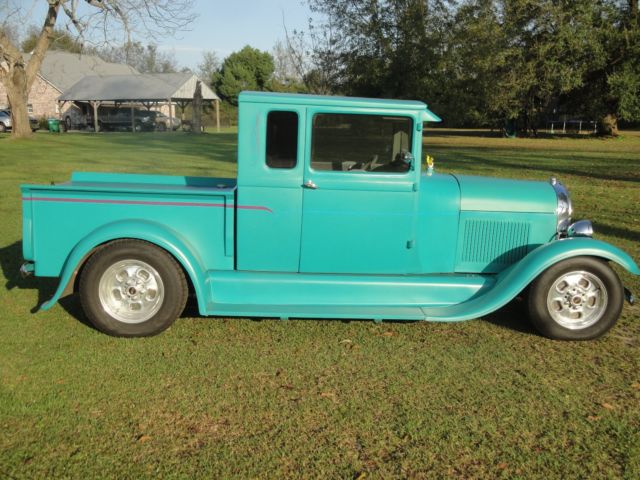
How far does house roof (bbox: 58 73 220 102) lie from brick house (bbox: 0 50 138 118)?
5.91 ft

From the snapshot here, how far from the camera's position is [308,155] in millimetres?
4680

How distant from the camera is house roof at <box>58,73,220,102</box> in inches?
1777

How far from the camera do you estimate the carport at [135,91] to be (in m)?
44.9

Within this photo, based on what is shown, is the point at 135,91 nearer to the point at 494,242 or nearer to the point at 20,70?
the point at 20,70

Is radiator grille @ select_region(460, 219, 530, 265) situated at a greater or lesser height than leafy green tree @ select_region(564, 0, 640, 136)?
lesser

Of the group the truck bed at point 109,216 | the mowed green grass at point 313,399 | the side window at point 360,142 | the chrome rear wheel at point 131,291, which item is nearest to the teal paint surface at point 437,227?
the side window at point 360,142

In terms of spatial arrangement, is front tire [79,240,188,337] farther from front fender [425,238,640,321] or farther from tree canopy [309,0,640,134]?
tree canopy [309,0,640,134]

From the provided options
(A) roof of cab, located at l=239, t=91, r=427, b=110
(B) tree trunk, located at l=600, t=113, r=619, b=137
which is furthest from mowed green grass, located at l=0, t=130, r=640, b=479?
(B) tree trunk, located at l=600, t=113, r=619, b=137

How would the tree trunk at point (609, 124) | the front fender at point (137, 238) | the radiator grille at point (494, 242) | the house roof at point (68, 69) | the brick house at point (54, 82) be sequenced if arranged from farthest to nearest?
the house roof at point (68, 69) → the brick house at point (54, 82) → the tree trunk at point (609, 124) → the radiator grille at point (494, 242) → the front fender at point (137, 238)

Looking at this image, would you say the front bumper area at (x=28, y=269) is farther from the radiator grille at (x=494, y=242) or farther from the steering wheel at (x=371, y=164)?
the radiator grille at (x=494, y=242)

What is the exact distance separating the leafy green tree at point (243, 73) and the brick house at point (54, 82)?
10704mm

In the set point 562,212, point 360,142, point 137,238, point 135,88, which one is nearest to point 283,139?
point 360,142

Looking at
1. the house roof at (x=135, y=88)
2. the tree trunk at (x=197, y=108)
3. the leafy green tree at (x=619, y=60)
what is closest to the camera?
the leafy green tree at (x=619, y=60)

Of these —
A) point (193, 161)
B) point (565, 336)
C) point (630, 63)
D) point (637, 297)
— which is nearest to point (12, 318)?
point (565, 336)
